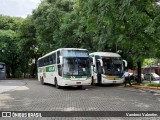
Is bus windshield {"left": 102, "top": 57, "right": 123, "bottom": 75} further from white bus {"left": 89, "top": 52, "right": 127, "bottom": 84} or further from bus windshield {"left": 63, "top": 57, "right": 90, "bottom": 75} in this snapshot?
bus windshield {"left": 63, "top": 57, "right": 90, "bottom": 75}

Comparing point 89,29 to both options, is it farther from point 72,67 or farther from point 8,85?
point 8,85

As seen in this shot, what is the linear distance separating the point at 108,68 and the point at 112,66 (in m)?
0.44

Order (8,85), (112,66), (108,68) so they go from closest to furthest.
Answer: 1. (108,68)
2. (112,66)
3. (8,85)

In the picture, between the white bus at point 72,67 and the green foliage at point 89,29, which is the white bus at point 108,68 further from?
the white bus at point 72,67

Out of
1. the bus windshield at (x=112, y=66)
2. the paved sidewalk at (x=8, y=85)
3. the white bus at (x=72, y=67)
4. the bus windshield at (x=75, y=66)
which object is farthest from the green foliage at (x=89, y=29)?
the paved sidewalk at (x=8, y=85)

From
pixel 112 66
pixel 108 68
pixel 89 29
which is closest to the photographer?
pixel 89 29

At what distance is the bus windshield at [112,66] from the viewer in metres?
29.6

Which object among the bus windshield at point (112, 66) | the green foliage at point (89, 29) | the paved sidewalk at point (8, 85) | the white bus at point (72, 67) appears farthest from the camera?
the bus windshield at point (112, 66)

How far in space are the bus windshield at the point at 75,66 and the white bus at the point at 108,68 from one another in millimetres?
4009

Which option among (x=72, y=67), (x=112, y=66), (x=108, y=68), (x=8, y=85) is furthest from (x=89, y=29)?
(x=8, y=85)

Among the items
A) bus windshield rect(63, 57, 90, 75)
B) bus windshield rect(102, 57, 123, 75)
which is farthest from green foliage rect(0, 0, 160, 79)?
bus windshield rect(63, 57, 90, 75)

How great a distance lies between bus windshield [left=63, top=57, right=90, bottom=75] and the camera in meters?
24.9

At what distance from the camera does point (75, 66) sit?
2509 centimetres

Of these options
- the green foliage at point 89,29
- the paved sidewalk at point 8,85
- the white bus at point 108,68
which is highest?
the green foliage at point 89,29
